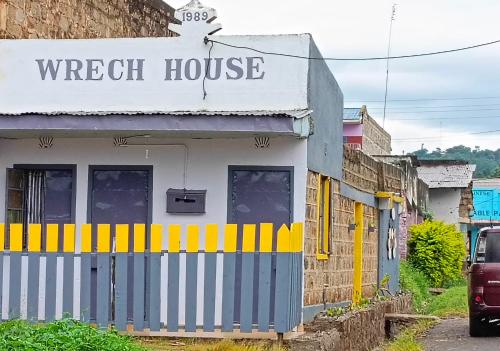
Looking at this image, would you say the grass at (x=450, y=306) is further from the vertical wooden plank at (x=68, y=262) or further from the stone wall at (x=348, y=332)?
the vertical wooden plank at (x=68, y=262)

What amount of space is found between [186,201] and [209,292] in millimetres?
1840

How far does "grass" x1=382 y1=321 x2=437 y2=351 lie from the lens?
14891mm

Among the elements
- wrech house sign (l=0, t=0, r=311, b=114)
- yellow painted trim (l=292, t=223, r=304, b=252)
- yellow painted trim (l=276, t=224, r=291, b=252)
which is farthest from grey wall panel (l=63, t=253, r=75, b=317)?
yellow painted trim (l=292, t=223, r=304, b=252)

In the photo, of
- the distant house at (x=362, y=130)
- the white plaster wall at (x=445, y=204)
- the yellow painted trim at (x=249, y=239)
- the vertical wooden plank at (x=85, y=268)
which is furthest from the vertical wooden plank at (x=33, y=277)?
the white plaster wall at (x=445, y=204)

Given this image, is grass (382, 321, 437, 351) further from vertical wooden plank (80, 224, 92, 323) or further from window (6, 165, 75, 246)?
window (6, 165, 75, 246)

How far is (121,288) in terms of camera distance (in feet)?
38.9

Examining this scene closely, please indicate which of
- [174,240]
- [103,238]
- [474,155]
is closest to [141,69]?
[103,238]

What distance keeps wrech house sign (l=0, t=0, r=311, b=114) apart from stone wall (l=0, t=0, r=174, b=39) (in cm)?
113

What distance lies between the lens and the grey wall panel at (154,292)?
464 inches

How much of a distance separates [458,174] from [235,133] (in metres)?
31.2

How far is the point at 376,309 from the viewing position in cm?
1784

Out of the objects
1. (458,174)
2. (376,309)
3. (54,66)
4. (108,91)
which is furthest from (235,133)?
(458,174)

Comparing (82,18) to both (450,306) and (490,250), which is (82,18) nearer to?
(490,250)

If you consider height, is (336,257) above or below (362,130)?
below
